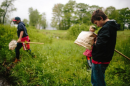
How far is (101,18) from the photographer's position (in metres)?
1.40

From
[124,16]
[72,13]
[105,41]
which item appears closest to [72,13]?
[72,13]

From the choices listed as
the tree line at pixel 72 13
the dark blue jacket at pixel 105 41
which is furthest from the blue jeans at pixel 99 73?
the tree line at pixel 72 13

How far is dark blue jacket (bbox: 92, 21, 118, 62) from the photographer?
48.3 inches

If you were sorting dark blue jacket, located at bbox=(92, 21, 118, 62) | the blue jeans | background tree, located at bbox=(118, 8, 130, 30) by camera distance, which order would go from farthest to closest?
background tree, located at bbox=(118, 8, 130, 30) → the blue jeans → dark blue jacket, located at bbox=(92, 21, 118, 62)

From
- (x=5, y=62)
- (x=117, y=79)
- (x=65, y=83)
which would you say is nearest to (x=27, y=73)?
(x=65, y=83)

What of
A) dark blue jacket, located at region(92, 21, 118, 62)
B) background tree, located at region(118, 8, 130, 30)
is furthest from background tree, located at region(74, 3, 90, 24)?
dark blue jacket, located at region(92, 21, 118, 62)

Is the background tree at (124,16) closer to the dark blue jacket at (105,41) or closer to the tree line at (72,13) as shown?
the tree line at (72,13)

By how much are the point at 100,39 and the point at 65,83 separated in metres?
1.86

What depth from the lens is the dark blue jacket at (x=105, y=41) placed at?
1.23m

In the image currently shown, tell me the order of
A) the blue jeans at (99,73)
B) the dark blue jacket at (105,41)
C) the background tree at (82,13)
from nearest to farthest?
the dark blue jacket at (105,41)
the blue jeans at (99,73)
the background tree at (82,13)

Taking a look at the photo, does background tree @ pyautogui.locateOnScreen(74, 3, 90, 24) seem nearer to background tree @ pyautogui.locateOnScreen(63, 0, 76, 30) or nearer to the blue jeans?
background tree @ pyautogui.locateOnScreen(63, 0, 76, 30)

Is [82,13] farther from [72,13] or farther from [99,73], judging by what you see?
[99,73]

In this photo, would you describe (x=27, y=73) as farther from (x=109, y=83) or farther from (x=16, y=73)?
(x=109, y=83)

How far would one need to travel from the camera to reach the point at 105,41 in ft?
4.07
